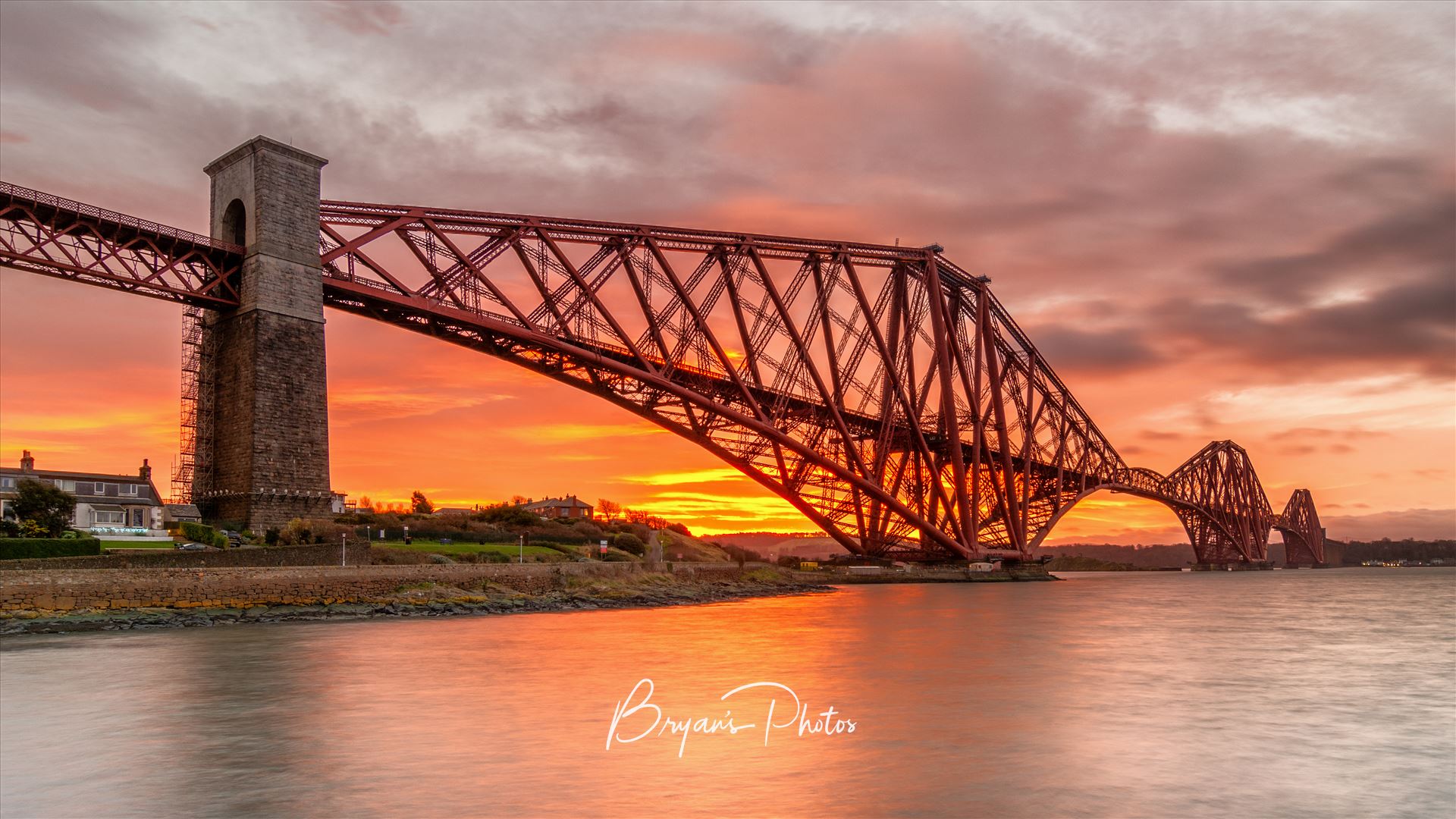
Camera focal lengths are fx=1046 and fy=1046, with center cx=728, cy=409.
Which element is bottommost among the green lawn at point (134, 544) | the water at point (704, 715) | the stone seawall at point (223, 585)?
the water at point (704, 715)

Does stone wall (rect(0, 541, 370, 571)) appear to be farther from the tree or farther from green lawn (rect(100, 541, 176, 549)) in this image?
the tree

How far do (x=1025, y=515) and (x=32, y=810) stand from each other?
3167 inches

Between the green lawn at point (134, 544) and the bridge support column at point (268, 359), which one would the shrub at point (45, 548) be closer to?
the green lawn at point (134, 544)

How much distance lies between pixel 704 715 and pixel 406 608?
22888 mm

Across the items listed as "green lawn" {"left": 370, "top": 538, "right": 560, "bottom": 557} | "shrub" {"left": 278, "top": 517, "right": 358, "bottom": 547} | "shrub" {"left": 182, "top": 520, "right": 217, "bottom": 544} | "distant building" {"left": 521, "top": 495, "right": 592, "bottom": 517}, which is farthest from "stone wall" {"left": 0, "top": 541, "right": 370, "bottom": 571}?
"distant building" {"left": 521, "top": 495, "right": 592, "bottom": 517}

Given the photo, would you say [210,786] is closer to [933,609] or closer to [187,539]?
[187,539]

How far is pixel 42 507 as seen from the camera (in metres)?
38.2

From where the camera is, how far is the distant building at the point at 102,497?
47812 millimetres

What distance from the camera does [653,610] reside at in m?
45.2

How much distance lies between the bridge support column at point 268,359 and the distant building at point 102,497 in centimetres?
762

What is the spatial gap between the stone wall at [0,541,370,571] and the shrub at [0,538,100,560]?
73cm

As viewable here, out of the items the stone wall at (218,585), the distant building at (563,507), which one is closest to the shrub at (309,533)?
the stone wall at (218,585)

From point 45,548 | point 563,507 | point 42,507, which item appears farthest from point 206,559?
point 563,507

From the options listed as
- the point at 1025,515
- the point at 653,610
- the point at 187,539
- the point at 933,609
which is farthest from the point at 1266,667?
the point at 1025,515
